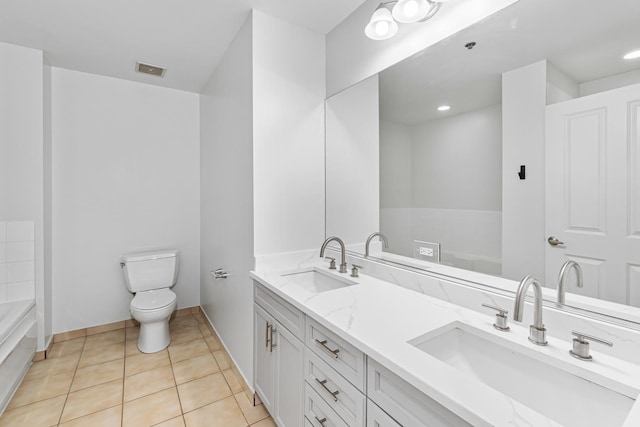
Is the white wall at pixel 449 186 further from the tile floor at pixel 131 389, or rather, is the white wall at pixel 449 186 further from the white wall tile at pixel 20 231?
the white wall tile at pixel 20 231

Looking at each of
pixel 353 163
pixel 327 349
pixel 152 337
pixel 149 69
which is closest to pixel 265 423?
pixel 327 349

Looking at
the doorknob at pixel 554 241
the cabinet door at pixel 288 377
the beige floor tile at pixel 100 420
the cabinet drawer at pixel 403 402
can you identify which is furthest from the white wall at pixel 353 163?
the beige floor tile at pixel 100 420

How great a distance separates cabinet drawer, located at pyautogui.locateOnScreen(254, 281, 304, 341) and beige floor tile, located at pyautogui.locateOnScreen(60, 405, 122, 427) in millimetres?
1022

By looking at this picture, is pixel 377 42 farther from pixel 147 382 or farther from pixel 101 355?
pixel 101 355

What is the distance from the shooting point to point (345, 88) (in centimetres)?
193

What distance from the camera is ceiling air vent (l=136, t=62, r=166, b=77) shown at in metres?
2.51

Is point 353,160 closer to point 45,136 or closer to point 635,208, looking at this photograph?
point 635,208

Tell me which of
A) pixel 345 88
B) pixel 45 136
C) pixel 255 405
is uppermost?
pixel 345 88

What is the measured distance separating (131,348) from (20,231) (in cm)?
122

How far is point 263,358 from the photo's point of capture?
5.61 ft

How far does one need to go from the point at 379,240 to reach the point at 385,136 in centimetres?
61

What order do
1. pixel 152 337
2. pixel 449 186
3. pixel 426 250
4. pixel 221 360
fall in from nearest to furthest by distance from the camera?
pixel 449 186, pixel 426 250, pixel 221 360, pixel 152 337

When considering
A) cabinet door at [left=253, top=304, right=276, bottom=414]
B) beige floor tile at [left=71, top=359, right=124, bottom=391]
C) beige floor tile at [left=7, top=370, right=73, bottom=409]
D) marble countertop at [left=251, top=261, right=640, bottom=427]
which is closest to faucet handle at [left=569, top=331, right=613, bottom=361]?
marble countertop at [left=251, top=261, right=640, bottom=427]

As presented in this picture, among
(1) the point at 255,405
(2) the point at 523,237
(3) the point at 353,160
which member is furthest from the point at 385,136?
(1) the point at 255,405
